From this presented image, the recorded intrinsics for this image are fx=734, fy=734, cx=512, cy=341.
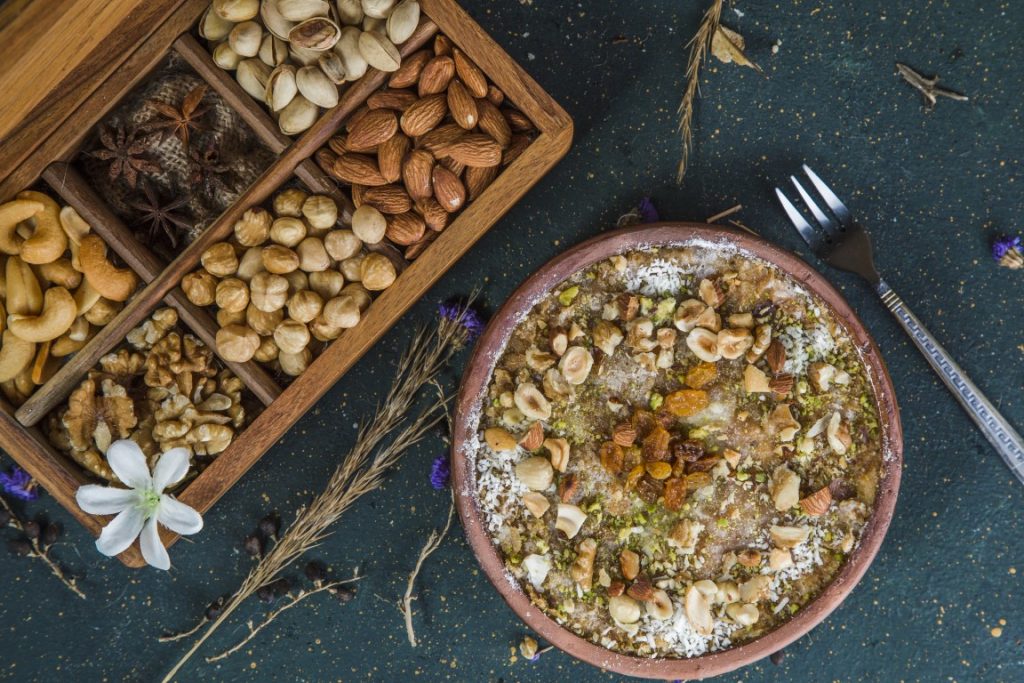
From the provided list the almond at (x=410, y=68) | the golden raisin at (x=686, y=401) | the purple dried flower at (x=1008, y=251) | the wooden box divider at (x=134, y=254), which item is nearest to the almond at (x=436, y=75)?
the almond at (x=410, y=68)

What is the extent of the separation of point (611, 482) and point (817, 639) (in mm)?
518

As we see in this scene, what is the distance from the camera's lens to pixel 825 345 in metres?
1.09

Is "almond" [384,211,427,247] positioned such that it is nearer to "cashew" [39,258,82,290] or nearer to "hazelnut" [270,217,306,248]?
"hazelnut" [270,217,306,248]

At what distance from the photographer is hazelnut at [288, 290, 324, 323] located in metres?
1.05

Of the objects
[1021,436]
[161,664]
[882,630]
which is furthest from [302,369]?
[1021,436]

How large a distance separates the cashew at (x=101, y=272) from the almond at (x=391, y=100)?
431 mm

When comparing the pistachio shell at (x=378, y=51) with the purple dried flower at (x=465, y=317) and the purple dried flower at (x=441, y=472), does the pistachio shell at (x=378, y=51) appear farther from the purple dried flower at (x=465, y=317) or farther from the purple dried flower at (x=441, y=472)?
the purple dried flower at (x=441, y=472)

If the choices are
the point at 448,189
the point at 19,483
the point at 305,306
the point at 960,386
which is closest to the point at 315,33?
the point at 448,189

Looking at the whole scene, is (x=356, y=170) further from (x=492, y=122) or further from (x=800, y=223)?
(x=800, y=223)

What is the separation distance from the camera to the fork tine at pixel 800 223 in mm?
1216

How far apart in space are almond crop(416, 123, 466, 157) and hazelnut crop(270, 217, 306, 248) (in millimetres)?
208

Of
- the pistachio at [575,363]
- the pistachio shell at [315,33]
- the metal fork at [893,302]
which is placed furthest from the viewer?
the metal fork at [893,302]

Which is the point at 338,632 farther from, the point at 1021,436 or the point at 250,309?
the point at 1021,436

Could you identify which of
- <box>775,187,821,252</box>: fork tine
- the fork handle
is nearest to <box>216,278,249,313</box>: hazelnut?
<box>775,187,821,252</box>: fork tine
